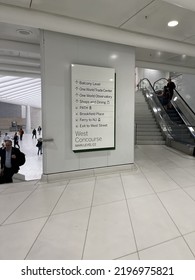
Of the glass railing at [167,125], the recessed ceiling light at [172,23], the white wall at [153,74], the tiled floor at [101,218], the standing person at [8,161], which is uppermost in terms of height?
the white wall at [153,74]

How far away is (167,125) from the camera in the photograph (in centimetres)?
786

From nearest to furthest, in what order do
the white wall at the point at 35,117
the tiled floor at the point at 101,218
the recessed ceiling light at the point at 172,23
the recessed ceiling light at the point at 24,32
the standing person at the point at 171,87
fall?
1. the tiled floor at the point at 101,218
2. the recessed ceiling light at the point at 172,23
3. the recessed ceiling light at the point at 24,32
4. the standing person at the point at 171,87
5. the white wall at the point at 35,117

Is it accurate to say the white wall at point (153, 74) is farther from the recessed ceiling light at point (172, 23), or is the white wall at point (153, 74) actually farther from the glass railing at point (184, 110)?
the recessed ceiling light at point (172, 23)

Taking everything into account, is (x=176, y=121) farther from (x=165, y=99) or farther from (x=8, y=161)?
(x=8, y=161)

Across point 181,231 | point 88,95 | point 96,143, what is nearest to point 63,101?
point 88,95

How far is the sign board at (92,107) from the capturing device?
3625 mm

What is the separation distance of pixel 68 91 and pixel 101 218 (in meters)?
2.40

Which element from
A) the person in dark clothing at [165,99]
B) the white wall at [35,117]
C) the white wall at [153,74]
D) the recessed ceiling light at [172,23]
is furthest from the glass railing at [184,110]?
the white wall at [35,117]

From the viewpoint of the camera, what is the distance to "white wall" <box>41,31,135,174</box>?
135 inches

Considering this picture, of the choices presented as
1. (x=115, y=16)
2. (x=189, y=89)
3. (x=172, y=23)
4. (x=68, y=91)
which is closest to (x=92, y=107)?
(x=68, y=91)

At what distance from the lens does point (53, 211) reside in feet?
8.10

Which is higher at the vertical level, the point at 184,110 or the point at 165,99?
the point at 165,99

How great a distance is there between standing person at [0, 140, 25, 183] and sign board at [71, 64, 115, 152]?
1484 millimetres

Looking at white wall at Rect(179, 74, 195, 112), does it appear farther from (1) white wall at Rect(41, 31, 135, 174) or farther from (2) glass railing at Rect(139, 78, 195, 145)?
(1) white wall at Rect(41, 31, 135, 174)
